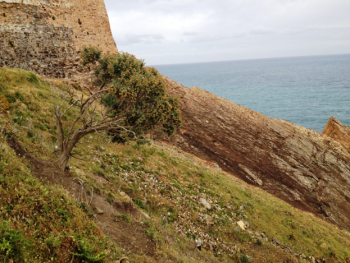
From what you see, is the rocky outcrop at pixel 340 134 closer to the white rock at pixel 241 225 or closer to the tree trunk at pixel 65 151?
the white rock at pixel 241 225

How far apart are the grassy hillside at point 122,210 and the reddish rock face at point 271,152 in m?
9.64

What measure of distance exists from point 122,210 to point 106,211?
52.4 inches

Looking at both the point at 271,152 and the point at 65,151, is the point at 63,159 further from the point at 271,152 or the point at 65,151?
the point at 271,152

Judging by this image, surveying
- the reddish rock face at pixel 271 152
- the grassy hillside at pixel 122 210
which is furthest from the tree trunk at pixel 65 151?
the reddish rock face at pixel 271 152

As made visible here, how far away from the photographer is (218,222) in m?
17.2

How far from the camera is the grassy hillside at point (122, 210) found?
7.32m

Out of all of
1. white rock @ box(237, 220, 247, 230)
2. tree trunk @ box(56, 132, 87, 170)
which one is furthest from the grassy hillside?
tree trunk @ box(56, 132, 87, 170)

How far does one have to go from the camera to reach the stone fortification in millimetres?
25891

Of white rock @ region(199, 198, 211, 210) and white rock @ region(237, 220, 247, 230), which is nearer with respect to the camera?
white rock @ region(237, 220, 247, 230)

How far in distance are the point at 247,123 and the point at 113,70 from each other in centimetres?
2803

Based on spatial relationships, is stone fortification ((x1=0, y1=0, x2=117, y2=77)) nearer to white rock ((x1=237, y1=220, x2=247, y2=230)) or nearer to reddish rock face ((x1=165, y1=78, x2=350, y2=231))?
reddish rock face ((x1=165, y1=78, x2=350, y2=231))

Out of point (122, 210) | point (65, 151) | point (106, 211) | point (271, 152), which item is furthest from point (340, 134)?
point (65, 151)

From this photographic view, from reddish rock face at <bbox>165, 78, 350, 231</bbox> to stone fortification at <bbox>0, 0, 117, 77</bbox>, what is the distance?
48.6 feet

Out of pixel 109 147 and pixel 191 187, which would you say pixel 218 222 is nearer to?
pixel 191 187
